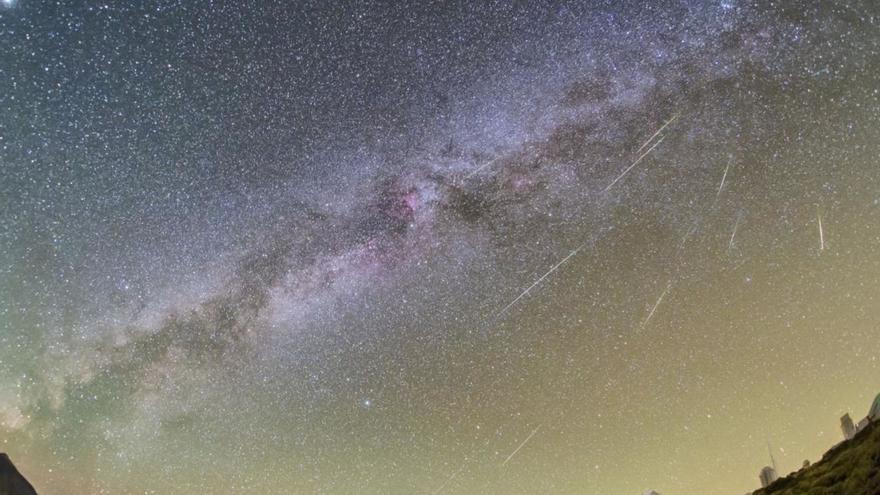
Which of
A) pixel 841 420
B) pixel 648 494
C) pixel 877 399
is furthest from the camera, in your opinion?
pixel 648 494

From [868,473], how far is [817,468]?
12927mm

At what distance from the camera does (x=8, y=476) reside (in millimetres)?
125000

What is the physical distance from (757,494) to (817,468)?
21.6 feet

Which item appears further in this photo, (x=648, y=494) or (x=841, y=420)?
(x=648, y=494)

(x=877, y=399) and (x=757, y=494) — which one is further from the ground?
(x=877, y=399)

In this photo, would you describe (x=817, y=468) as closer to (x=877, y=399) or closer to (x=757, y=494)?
(x=757, y=494)

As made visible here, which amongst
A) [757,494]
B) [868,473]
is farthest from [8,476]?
[868,473]

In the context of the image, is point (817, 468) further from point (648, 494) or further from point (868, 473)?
point (648, 494)

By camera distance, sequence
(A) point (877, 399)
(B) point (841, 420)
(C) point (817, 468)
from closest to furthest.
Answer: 1. (C) point (817, 468)
2. (A) point (877, 399)
3. (B) point (841, 420)

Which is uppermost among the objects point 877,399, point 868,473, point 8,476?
point 8,476

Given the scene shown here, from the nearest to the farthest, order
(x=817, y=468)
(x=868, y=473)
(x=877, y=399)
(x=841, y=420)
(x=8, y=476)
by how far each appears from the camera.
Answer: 1. (x=868, y=473)
2. (x=817, y=468)
3. (x=877, y=399)
4. (x=841, y=420)
5. (x=8, y=476)

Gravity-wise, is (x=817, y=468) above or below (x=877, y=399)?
below

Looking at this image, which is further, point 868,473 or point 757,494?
point 757,494

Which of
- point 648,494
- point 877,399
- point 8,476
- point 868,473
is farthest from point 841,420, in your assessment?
point 8,476
